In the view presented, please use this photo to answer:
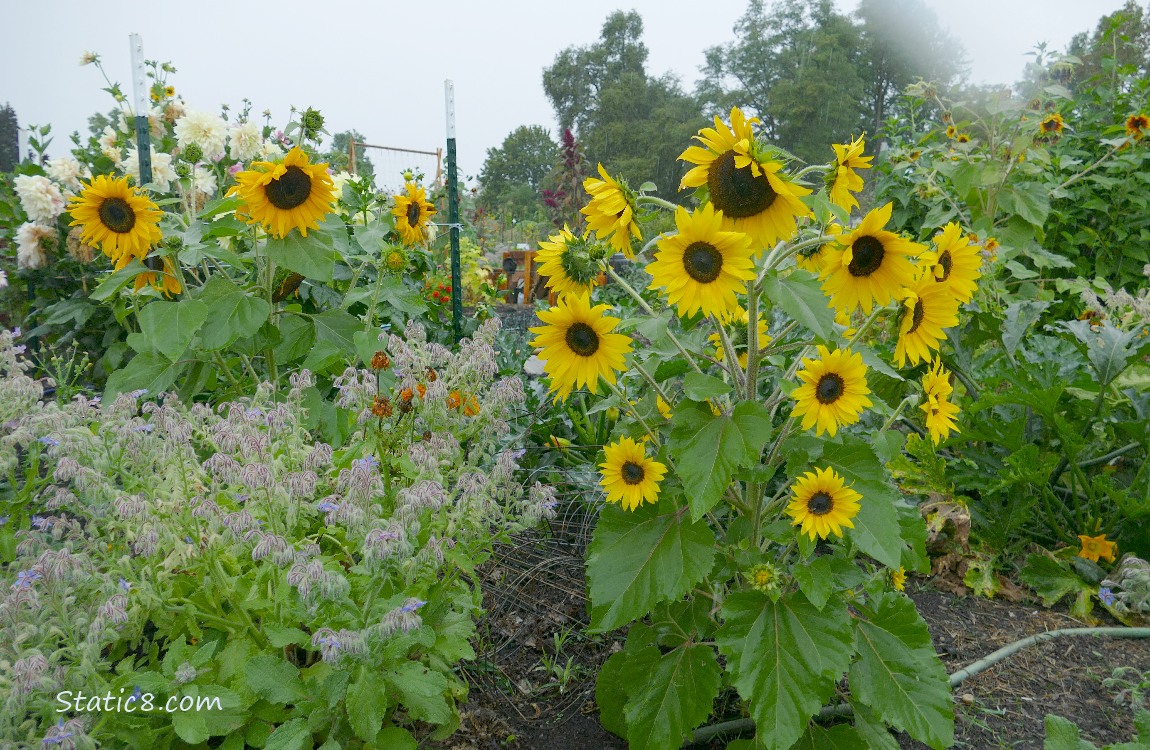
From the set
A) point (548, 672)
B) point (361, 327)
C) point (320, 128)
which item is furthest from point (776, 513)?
point (320, 128)

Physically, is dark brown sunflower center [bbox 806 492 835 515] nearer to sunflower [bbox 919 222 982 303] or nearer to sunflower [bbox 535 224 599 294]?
sunflower [bbox 919 222 982 303]

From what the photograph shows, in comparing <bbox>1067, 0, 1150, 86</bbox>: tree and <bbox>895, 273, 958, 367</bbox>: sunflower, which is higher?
<bbox>1067, 0, 1150, 86</bbox>: tree

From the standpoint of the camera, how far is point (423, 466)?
1.79m

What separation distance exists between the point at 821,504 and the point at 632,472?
0.38 meters

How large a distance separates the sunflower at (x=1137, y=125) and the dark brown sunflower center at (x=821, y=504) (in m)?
5.28

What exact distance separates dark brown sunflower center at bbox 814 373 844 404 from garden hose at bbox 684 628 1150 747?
2.13 ft

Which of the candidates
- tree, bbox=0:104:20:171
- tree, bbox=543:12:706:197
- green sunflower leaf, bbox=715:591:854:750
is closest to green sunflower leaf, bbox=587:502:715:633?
green sunflower leaf, bbox=715:591:854:750

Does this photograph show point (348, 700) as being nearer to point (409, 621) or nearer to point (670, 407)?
point (409, 621)

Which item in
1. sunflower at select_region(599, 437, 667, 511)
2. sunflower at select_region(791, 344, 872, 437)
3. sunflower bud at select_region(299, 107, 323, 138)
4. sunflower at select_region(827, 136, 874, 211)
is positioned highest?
sunflower bud at select_region(299, 107, 323, 138)

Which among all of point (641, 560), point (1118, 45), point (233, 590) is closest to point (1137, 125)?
point (1118, 45)

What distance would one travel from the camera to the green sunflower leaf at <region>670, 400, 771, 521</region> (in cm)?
135

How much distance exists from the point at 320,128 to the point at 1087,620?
3098mm

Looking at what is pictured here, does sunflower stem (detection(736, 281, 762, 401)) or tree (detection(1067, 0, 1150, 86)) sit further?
tree (detection(1067, 0, 1150, 86))

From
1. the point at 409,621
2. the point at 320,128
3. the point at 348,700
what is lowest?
the point at 348,700
